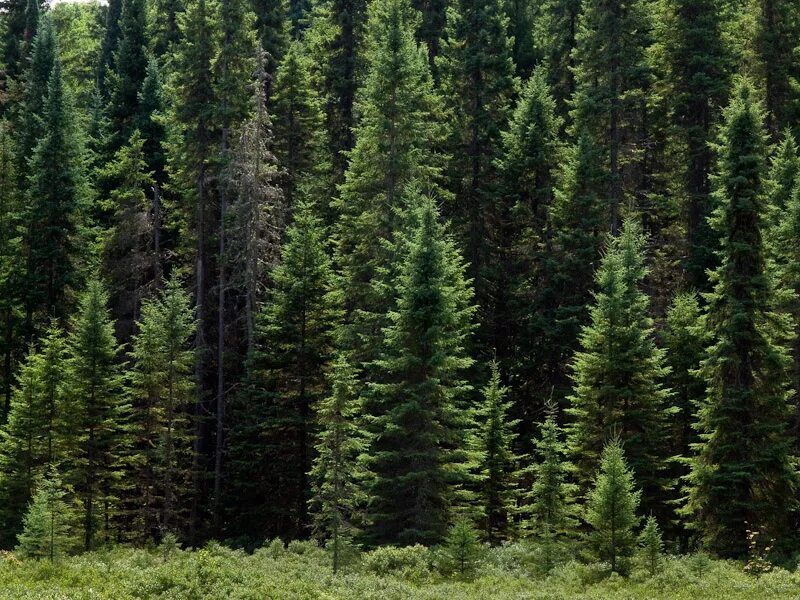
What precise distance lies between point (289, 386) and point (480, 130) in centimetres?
1841

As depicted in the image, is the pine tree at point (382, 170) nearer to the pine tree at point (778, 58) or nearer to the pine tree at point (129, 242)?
the pine tree at point (129, 242)

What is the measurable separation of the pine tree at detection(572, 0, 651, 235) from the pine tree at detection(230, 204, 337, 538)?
1500 cm

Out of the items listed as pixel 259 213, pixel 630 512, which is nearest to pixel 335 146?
pixel 259 213

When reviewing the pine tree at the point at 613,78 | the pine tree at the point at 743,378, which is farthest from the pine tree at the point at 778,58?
the pine tree at the point at 743,378

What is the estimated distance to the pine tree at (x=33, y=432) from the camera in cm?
3647

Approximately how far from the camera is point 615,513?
26.4 meters

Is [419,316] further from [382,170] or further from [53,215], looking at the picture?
[53,215]

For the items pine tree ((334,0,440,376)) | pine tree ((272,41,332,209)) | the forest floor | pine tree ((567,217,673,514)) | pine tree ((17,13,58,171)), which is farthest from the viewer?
pine tree ((17,13,58,171))

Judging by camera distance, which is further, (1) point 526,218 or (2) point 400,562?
(1) point 526,218

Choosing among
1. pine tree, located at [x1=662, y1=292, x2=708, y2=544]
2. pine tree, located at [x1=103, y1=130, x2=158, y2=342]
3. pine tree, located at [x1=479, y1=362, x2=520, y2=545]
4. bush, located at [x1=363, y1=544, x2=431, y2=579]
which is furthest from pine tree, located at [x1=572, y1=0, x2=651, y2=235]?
pine tree, located at [x1=103, y1=130, x2=158, y2=342]

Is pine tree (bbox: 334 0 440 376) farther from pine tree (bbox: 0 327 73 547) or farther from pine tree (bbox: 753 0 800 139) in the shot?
pine tree (bbox: 753 0 800 139)

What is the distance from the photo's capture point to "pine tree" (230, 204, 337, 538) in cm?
3788

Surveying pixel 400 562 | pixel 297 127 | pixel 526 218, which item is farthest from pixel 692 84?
pixel 400 562

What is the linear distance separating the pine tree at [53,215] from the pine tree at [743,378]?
33.5 metres
